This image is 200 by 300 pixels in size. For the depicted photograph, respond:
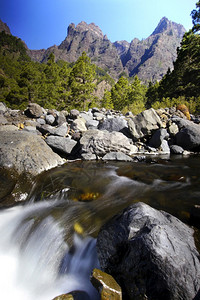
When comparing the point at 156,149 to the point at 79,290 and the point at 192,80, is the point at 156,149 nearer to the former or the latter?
the point at 79,290

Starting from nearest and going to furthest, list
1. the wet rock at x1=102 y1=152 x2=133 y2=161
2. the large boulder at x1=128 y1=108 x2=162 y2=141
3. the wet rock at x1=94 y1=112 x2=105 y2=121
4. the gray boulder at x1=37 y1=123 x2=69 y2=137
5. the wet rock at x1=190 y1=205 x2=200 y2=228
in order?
the wet rock at x1=190 y1=205 x2=200 y2=228 → the wet rock at x1=102 y1=152 x2=133 y2=161 → the gray boulder at x1=37 y1=123 x2=69 y2=137 → the large boulder at x1=128 y1=108 x2=162 y2=141 → the wet rock at x1=94 y1=112 x2=105 y2=121

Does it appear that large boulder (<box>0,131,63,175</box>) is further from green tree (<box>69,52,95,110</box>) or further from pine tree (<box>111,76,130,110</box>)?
pine tree (<box>111,76,130,110</box>)

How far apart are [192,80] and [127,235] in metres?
33.6

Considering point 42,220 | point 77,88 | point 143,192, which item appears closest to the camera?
point 42,220

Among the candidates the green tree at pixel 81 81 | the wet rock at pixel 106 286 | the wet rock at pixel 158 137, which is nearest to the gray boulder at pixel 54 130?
the wet rock at pixel 158 137

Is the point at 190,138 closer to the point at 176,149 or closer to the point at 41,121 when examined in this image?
the point at 176,149

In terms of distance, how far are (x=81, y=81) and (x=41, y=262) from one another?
2292 cm

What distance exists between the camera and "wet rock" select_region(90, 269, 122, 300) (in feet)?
5.54

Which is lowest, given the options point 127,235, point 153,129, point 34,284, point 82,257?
point 34,284

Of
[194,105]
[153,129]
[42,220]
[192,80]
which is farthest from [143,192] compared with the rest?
[192,80]

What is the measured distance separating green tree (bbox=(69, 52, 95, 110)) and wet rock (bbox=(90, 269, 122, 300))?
2096cm

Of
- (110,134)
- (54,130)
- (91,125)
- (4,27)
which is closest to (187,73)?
(91,125)

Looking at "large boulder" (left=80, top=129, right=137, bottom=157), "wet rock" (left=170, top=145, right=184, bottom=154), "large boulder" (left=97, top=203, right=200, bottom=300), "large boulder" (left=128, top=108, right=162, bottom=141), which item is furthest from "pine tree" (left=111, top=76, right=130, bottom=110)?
"large boulder" (left=97, top=203, right=200, bottom=300)

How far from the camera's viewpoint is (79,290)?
2.16 m
